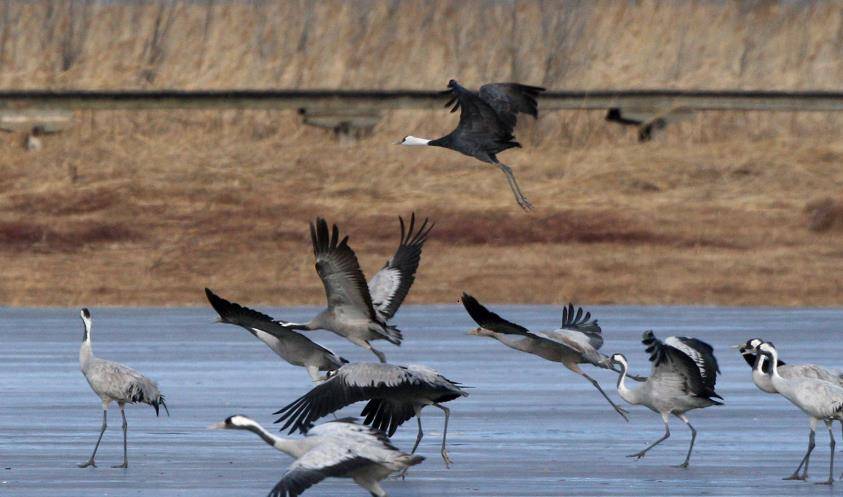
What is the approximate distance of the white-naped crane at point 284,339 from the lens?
12.3 meters

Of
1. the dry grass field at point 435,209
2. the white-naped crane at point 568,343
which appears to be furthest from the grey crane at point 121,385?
the dry grass field at point 435,209

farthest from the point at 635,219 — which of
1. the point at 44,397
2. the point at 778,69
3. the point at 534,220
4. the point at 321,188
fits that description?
the point at 44,397

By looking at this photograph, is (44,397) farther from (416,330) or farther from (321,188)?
(321,188)

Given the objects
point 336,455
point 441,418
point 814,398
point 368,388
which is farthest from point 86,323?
point 814,398

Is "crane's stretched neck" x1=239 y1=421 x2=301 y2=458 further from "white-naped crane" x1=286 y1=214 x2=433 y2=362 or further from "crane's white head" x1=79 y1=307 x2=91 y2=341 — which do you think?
"crane's white head" x1=79 y1=307 x2=91 y2=341

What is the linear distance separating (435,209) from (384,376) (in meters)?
13.1

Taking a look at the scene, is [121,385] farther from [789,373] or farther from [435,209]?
[435,209]

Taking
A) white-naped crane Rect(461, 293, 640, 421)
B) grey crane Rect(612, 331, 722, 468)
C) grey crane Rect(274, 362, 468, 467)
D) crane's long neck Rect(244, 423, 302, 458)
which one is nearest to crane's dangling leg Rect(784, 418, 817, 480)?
grey crane Rect(612, 331, 722, 468)

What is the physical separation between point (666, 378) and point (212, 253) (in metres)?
11.5

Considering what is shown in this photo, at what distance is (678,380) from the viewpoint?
484 inches

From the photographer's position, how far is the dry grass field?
72.9 feet

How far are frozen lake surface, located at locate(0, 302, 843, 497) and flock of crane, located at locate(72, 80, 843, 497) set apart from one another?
26 centimetres

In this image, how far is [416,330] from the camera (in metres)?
18.6

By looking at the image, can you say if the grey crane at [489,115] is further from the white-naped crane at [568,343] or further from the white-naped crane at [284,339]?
the white-naped crane at [284,339]
